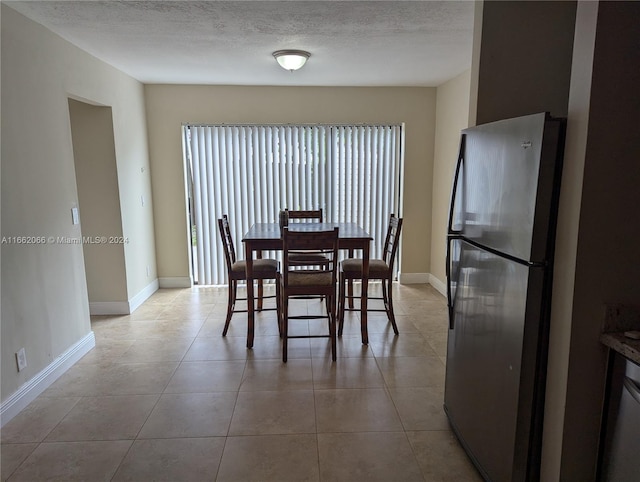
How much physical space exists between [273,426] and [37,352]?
5.51 ft

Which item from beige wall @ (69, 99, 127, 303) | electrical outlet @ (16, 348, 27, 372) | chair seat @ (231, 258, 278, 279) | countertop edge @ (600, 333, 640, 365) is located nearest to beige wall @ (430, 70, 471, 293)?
chair seat @ (231, 258, 278, 279)

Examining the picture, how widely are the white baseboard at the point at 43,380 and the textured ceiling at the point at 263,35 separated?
2.34m

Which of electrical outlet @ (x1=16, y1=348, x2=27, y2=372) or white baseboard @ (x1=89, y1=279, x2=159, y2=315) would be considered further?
white baseboard @ (x1=89, y1=279, x2=159, y2=315)

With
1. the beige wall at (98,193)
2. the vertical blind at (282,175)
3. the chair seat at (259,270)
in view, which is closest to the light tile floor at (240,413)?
the chair seat at (259,270)

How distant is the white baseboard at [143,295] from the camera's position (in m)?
4.31

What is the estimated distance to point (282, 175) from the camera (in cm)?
509

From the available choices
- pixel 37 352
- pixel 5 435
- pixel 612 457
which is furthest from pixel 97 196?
pixel 612 457

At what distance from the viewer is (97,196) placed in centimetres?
398

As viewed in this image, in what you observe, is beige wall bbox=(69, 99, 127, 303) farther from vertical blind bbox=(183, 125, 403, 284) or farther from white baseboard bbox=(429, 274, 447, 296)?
white baseboard bbox=(429, 274, 447, 296)

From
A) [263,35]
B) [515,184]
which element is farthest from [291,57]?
[515,184]

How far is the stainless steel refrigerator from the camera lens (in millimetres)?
1492

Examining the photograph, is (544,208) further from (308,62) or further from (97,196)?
(97,196)

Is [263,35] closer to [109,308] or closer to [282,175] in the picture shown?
[282,175]

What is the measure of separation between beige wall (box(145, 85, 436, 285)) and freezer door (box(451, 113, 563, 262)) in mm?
3201
